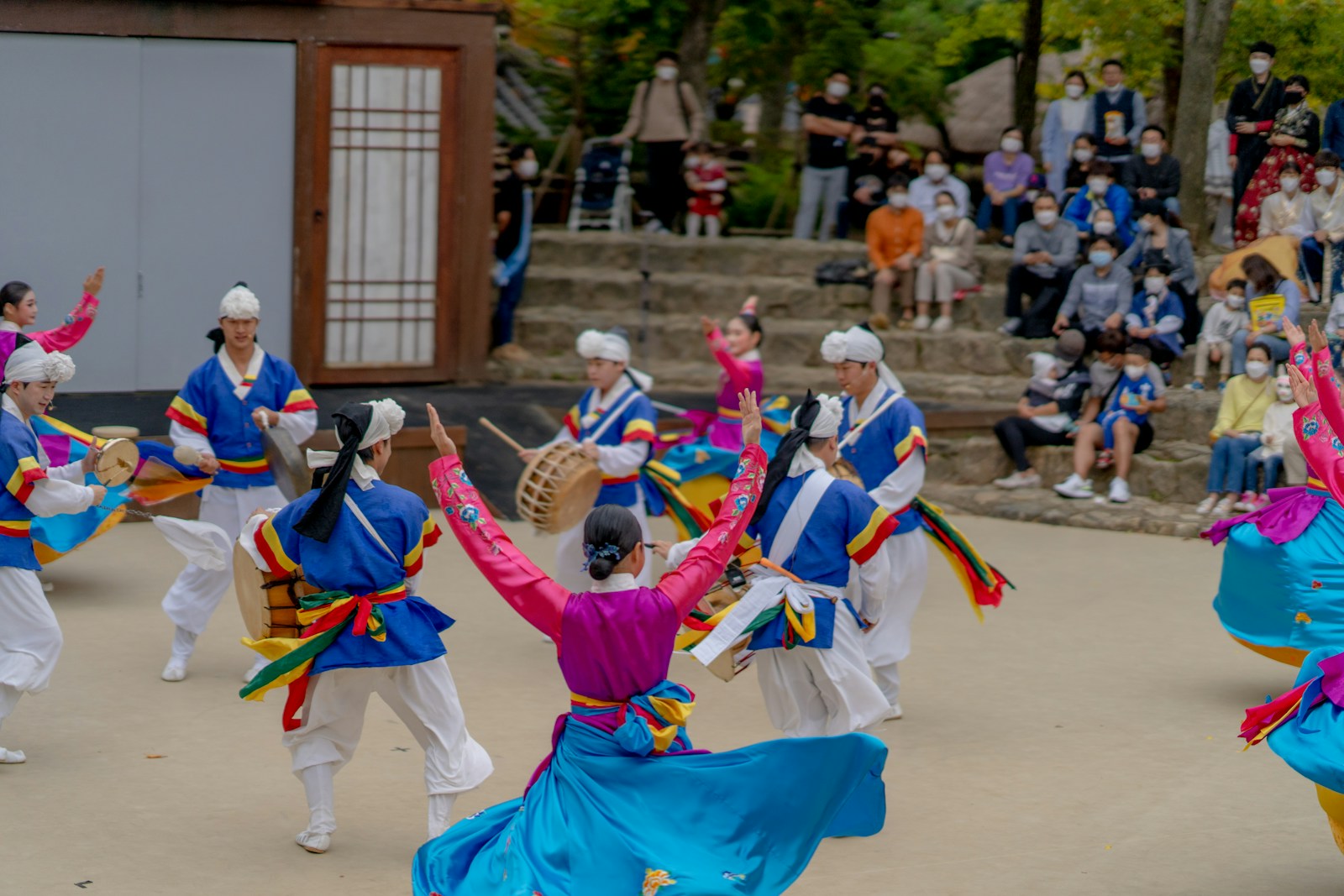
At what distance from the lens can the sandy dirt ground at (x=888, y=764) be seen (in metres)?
5.39

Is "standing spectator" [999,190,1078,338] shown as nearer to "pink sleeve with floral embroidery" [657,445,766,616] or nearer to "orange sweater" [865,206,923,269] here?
"orange sweater" [865,206,923,269]

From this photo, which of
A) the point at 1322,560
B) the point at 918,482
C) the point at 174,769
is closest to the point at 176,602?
the point at 174,769

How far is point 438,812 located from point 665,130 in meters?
11.2

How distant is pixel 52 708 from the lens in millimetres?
6871

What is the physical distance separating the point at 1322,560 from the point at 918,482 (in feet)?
5.49

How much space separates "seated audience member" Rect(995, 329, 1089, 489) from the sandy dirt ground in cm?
282

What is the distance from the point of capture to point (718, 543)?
471 cm

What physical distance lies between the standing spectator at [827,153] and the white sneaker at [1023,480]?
423 centimetres

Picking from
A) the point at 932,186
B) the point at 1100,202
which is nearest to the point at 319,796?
the point at 1100,202

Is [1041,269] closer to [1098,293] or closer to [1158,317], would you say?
[1098,293]

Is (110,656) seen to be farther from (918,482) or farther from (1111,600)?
(1111,600)

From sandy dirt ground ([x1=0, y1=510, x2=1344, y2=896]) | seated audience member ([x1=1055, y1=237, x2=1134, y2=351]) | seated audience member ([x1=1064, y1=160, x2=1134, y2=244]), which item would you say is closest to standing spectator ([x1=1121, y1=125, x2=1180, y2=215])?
seated audience member ([x1=1064, y1=160, x2=1134, y2=244])

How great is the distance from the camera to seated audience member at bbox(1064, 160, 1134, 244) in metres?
13.9

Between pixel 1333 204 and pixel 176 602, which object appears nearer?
pixel 176 602
